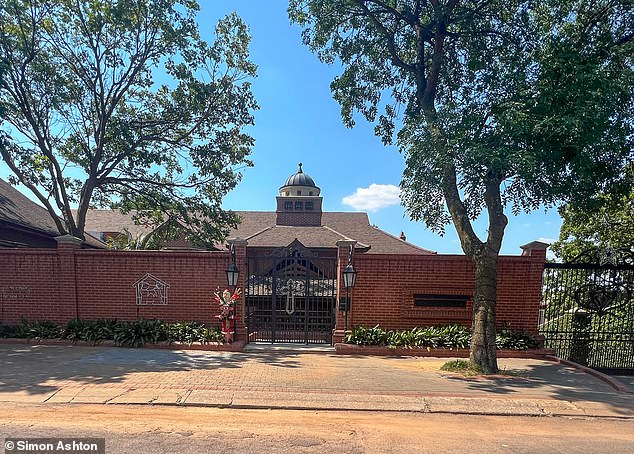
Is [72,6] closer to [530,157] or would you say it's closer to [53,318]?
[53,318]

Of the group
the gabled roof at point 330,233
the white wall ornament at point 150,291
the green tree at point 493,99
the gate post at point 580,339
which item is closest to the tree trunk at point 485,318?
the green tree at point 493,99

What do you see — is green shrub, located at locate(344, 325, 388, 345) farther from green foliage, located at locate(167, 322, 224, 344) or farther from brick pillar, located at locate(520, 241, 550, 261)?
brick pillar, located at locate(520, 241, 550, 261)

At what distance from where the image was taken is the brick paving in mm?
5246

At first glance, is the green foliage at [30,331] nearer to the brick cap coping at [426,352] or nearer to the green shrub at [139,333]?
the green shrub at [139,333]

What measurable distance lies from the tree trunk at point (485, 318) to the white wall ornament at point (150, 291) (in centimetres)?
735

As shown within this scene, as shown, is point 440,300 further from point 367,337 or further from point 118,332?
point 118,332

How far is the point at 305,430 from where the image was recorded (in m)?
4.34

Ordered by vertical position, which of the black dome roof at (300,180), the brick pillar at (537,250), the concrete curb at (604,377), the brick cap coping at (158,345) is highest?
the black dome roof at (300,180)

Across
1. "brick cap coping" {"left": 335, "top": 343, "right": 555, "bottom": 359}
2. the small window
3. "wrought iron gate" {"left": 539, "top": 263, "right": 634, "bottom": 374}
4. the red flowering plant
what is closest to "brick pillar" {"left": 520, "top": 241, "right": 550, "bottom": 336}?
"wrought iron gate" {"left": 539, "top": 263, "right": 634, "bottom": 374}

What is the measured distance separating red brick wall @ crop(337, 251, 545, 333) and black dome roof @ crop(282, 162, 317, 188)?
2441cm

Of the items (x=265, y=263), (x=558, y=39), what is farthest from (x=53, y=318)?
(x=558, y=39)

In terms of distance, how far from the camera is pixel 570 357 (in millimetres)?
8914

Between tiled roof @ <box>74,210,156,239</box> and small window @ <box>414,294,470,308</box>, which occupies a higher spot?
tiled roof @ <box>74,210,156,239</box>

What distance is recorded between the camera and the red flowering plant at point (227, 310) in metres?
8.34
